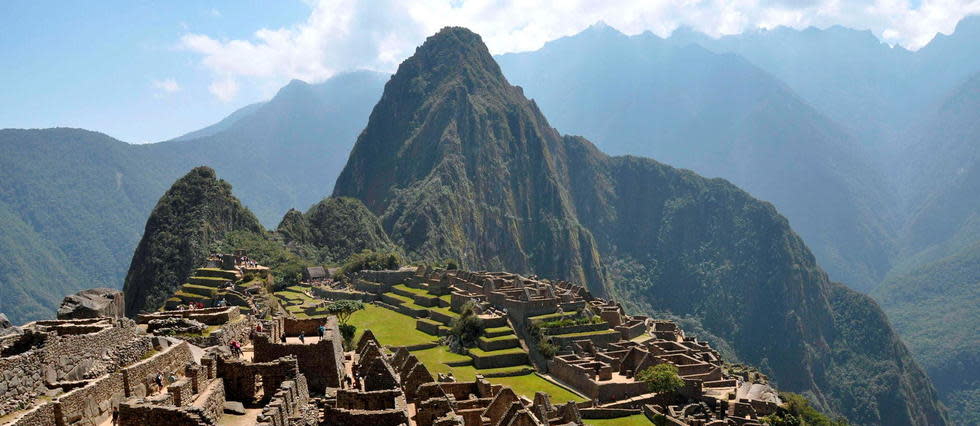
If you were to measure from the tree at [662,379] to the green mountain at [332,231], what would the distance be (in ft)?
257

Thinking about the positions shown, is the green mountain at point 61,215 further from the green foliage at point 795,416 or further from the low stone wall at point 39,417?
the low stone wall at point 39,417

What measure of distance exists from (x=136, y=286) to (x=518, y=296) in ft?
181

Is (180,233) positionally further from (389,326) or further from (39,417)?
(39,417)

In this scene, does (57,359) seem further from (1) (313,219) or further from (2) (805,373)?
(2) (805,373)

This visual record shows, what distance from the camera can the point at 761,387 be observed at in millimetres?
60531

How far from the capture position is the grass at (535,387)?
48844 mm

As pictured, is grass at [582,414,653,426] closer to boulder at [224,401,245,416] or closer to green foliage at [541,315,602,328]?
green foliage at [541,315,602,328]

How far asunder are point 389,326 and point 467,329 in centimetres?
743

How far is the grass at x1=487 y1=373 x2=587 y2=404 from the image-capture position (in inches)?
1923

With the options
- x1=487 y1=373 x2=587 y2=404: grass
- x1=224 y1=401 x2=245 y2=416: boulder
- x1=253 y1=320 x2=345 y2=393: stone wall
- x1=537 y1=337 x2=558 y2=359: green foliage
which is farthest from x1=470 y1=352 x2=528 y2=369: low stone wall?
x1=224 y1=401 x2=245 y2=416: boulder

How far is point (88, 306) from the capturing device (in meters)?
24.6

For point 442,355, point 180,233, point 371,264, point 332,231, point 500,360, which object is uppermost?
point 332,231

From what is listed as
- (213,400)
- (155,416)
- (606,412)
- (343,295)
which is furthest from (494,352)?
(155,416)

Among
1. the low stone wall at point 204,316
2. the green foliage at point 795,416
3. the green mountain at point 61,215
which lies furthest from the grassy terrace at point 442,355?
the green mountain at point 61,215
